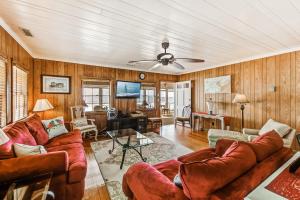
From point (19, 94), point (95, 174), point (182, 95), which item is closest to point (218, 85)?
point (182, 95)

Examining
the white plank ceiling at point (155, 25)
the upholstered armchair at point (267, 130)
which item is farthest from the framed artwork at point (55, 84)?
the upholstered armchair at point (267, 130)

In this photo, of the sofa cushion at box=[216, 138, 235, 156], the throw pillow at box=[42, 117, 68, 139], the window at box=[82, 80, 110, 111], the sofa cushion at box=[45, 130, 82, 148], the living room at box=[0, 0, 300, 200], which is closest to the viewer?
the living room at box=[0, 0, 300, 200]

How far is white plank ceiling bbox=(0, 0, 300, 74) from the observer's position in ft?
6.06

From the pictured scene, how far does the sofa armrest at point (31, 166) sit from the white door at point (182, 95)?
536cm

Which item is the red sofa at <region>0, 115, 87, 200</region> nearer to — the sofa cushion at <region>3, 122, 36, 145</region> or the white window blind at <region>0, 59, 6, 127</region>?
the sofa cushion at <region>3, 122, 36, 145</region>

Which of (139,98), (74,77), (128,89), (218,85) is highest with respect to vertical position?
(74,77)

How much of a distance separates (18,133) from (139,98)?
4.22 metres

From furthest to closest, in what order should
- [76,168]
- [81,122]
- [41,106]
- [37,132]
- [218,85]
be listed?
[218,85]
[81,122]
[41,106]
[37,132]
[76,168]

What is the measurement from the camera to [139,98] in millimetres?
5949

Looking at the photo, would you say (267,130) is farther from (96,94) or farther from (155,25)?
(96,94)

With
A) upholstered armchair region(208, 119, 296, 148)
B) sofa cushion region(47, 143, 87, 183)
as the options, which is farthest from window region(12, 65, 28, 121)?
upholstered armchair region(208, 119, 296, 148)

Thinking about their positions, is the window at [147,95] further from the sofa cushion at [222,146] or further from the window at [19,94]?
the sofa cushion at [222,146]

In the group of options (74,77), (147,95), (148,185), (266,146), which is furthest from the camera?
(147,95)

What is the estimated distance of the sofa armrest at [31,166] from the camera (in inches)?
55.1
